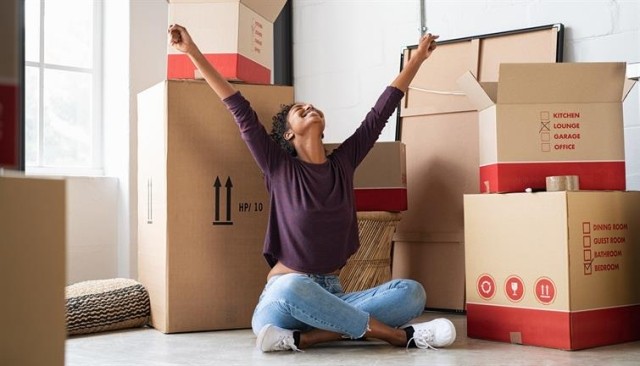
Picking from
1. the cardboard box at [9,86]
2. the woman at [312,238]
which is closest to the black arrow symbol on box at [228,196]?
the woman at [312,238]

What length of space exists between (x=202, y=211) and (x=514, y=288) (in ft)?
3.47

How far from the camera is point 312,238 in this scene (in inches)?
96.1

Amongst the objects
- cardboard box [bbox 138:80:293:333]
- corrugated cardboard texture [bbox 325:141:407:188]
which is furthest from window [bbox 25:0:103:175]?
corrugated cardboard texture [bbox 325:141:407:188]

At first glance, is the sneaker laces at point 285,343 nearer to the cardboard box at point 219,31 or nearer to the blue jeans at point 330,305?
the blue jeans at point 330,305

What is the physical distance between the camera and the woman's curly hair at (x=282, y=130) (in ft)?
8.55

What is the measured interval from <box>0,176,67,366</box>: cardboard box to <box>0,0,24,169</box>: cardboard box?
4.6 inches

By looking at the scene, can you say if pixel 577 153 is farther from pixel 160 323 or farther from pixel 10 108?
pixel 10 108

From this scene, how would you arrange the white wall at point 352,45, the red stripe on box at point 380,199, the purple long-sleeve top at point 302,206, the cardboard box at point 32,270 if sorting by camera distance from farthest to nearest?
1. the red stripe on box at point 380,199
2. the white wall at point 352,45
3. the purple long-sleeve top at point 302,206
4. the cardboard box at point 32,270

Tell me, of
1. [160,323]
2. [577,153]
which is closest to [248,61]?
[160,323]

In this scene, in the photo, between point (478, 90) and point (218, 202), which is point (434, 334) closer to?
point (478, 90)

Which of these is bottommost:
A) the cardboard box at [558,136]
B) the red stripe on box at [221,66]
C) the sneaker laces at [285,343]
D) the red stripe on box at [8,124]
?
the sneaker laces at [285,343]

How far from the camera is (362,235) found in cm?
290

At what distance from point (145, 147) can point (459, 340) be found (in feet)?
4.25

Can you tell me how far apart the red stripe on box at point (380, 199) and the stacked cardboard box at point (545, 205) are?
547mm
